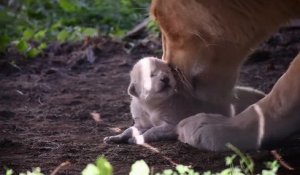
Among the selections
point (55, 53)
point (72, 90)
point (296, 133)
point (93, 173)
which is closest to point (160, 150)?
point (296, 133)

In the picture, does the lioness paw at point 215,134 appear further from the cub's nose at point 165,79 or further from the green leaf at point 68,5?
the green leaf at point 68,5

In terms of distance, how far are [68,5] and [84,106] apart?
474cm

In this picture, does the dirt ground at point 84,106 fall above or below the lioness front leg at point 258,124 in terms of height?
below

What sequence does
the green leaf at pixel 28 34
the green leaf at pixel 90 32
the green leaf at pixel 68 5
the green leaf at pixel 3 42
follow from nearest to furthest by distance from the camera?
the green leaf at pixel 3 42
the green leaf at pixel 28 34
the green leaf at pixel 90 32
the green leaf at pixel 68 5

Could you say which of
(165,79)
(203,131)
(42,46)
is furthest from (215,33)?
(42,46)

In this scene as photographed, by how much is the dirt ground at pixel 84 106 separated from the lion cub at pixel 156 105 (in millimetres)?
112

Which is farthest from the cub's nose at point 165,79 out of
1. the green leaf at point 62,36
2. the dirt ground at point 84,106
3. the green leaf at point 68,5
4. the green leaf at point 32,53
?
the green leaf at point 68,5

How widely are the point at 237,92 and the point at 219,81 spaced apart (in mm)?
219

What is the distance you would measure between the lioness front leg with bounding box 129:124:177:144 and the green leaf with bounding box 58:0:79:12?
5975mm

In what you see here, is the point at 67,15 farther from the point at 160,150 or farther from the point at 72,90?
the point at 160,150

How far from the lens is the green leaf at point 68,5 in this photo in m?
9.45

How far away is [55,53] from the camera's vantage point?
7.65 m

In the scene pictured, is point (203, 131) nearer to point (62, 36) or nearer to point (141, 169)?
A: point (141, 169)

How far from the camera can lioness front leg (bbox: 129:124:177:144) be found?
12.0ft
